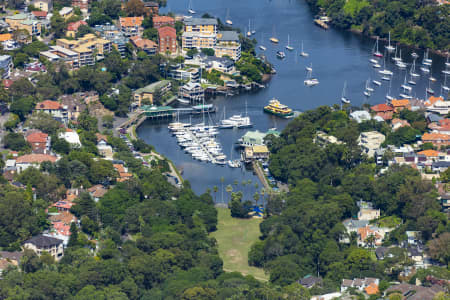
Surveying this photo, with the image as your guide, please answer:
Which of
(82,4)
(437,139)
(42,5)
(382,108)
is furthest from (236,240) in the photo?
(82,4)

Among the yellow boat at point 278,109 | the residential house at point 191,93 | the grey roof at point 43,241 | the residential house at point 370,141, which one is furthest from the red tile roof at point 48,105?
the residential house at point 370,141

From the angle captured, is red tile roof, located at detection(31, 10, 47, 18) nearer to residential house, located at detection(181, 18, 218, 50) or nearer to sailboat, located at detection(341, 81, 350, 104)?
residential house, located at detection(181, 18, 218, 50)

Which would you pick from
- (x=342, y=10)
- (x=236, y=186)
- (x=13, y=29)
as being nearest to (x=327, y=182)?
(x=236, y=186)

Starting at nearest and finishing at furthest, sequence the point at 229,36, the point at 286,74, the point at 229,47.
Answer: the point at 286,74 < the point at 229,47 < the point at 229,36

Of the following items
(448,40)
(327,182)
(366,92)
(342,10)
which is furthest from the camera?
(342,10)

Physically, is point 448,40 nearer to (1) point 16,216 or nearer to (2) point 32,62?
(2) point 32,62

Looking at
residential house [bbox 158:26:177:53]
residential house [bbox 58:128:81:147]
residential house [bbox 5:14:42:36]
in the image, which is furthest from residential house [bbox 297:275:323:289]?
residential house [bbox 5:14:42:36]

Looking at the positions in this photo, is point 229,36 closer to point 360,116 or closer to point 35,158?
point 360,116
